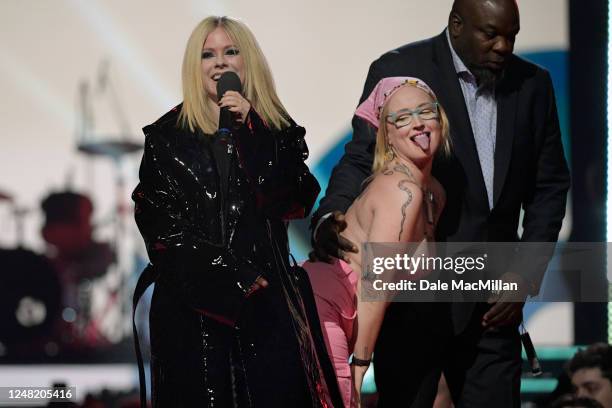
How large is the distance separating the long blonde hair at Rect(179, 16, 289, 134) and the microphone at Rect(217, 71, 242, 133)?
0.17ft

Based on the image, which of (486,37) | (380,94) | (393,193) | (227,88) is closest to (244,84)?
(227,88)

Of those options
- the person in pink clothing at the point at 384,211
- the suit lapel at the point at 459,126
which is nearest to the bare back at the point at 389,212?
the person in pink clothing at the point at 384,211

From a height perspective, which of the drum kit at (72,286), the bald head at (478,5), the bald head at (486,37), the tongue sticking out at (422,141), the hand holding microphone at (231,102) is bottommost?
the drum kit at (72,286)

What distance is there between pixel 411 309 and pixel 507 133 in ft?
2.02

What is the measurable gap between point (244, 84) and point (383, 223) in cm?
57

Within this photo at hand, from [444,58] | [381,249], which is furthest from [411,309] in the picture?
[444,58]

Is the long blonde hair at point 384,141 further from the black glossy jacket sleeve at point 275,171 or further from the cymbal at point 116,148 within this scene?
the cymbal at point 116,148

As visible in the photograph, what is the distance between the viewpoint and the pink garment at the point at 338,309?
125 inches

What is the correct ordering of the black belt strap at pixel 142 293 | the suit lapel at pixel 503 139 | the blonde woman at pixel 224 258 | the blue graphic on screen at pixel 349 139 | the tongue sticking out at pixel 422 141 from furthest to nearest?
the blue graphic on screen at pixel 349 139 < the suit lapel at pixel 503 139 < the tongue sticking out at pixel 422 141 < the black belt strap at pixel 142 293 < the blonde woman at pixel 224 258

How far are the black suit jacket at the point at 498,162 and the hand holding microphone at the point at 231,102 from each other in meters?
0.43

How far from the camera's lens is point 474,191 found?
133 inches

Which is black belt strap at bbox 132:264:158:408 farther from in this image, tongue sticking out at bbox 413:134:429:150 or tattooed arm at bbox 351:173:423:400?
tongue sticking out at bbox 413:134:429:150

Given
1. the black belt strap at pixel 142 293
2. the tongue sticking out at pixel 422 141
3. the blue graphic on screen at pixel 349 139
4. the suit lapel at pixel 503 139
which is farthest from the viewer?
the blue graphic on screen at pixel 349 139

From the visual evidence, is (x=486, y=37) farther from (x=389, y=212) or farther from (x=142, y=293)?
(x=142, y=293)
